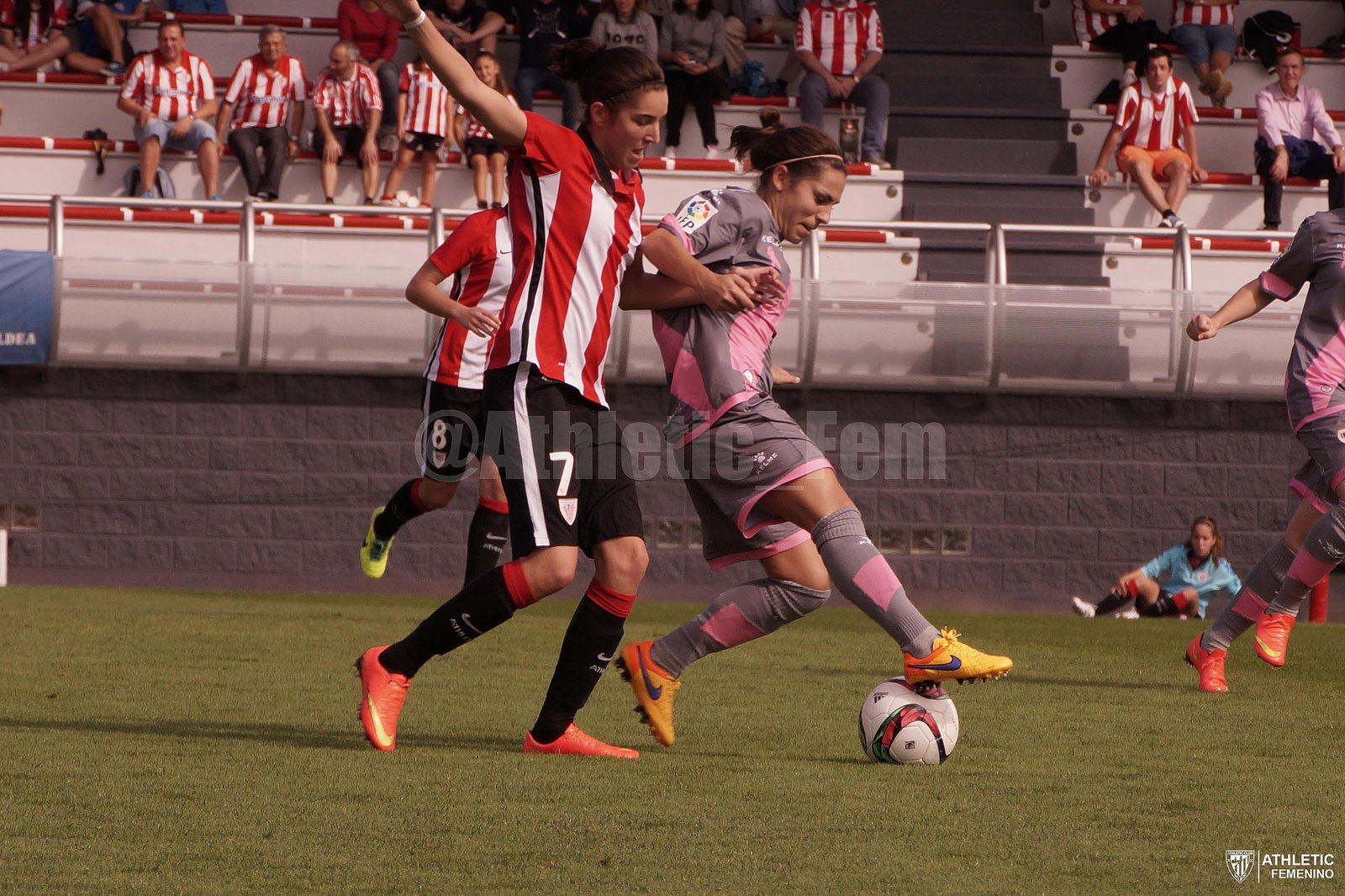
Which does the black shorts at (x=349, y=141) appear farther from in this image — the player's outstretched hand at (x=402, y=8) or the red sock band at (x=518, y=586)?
the player's outstretched hand at (x=402, y=8)

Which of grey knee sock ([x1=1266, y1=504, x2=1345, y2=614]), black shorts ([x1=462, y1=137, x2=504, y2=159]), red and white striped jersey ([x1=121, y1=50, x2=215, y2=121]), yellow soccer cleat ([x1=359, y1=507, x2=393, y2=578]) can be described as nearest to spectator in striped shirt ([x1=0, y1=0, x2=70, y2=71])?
red and white striped jersey ([x1=121, y1=50, x2=215, y2=121])

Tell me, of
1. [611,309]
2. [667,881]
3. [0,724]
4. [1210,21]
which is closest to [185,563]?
[0,724]

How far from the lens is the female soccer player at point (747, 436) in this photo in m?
4.11

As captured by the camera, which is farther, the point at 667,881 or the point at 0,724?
the point at 0,724

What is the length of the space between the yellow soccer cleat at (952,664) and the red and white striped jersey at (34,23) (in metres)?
12.8

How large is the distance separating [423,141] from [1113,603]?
6672 mm

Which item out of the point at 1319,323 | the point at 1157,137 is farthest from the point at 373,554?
the point at 1157,137

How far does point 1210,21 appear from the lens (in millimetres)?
15008

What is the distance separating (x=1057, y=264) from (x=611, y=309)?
888 centimetres

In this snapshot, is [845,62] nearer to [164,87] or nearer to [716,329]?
[164,87]

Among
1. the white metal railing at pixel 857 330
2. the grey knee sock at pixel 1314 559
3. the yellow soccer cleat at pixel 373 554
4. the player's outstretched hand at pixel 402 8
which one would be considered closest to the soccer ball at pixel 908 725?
the player's outstretched hand at pixel 402 8

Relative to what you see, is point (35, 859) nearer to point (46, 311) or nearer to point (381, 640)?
point (381, 640)

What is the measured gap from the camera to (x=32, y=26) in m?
14.2

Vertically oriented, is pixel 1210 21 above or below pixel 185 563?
above
